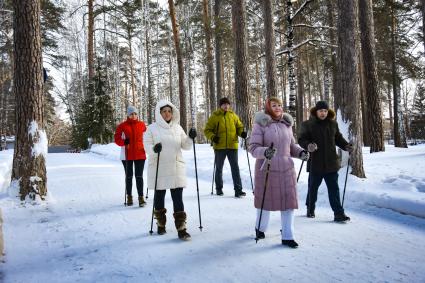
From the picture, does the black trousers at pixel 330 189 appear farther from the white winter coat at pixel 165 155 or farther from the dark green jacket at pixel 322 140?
the white winter coat at pixel 165 155

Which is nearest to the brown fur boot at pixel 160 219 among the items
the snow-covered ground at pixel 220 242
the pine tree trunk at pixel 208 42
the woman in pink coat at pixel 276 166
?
the snow-covered ground at pixel 220 242

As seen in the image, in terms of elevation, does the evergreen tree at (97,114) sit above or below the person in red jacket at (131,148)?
above

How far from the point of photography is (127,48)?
36094 mm

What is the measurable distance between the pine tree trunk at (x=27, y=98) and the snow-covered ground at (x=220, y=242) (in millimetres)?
474

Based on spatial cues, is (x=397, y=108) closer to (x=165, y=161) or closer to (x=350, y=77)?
(x=350, y=77)

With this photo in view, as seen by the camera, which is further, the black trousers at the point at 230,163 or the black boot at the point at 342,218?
the black trousers at the point at 230,163

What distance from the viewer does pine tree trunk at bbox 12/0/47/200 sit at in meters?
7.23

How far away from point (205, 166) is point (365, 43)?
27.0 ft

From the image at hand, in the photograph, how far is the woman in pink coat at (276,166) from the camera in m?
4.46

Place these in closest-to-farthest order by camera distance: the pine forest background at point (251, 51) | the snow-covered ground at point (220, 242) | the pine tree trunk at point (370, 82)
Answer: the snow-covered ground at point (220, 242), the pine forest background at point (251, 51), the pine tree trunk at point (370, 82)

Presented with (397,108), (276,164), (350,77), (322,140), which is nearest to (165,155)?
(276,164)

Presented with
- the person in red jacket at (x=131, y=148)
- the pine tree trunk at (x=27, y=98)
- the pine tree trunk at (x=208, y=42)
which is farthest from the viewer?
the pine tree trunk at (x=208, y=42)

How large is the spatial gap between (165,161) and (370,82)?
1146cm

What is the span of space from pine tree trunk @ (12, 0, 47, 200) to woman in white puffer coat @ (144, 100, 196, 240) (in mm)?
3544
